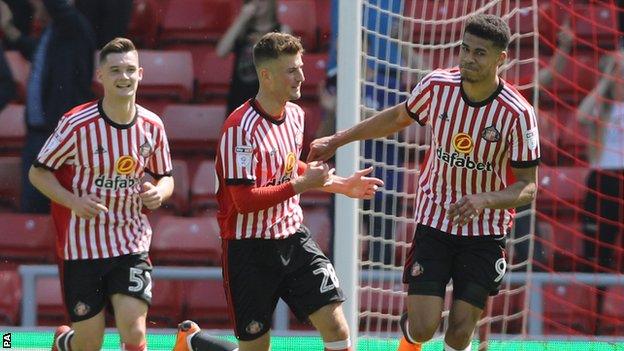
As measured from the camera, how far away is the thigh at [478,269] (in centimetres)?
589

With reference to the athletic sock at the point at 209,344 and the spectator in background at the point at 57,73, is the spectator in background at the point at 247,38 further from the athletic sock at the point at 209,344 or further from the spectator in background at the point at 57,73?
the athletic sock at the point at 209,344

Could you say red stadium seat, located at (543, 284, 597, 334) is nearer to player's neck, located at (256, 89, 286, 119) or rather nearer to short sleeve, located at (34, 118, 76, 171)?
player's neck, located at (256, 89, 286, 119)

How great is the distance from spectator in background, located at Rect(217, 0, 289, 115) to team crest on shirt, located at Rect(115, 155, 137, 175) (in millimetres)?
2766

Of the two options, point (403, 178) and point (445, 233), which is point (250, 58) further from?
point (445, 233)

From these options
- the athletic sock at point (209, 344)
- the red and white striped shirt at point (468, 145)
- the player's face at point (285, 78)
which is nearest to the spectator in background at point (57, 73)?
the athletic sock at point (209, 344)

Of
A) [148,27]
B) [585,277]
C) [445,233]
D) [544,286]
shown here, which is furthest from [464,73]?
[148,27]

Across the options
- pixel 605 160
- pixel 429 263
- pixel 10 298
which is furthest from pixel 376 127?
pixel 10 298

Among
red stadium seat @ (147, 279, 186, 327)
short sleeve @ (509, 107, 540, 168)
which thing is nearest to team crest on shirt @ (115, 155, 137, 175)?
short sleeve @ (509, 107, 540, 168)

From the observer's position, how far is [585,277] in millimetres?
7875

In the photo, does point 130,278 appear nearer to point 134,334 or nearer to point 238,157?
point 134,334

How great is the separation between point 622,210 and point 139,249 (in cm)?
355

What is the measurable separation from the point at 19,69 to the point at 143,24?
88cm

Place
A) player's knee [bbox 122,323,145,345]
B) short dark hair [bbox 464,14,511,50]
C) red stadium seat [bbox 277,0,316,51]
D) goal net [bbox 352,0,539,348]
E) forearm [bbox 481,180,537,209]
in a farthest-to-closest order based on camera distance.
Result: 1. red stadium seat [bbox 277,0,316,51]
2. goal net [bbox 352,0,539,348]
3. player's knee [bbox 122,323,145,345]
4. short dark hair [bbox 464,14,511,50]
5. forearm [bbox 481,180,537,209]

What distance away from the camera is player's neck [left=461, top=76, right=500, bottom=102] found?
19.3 ft
